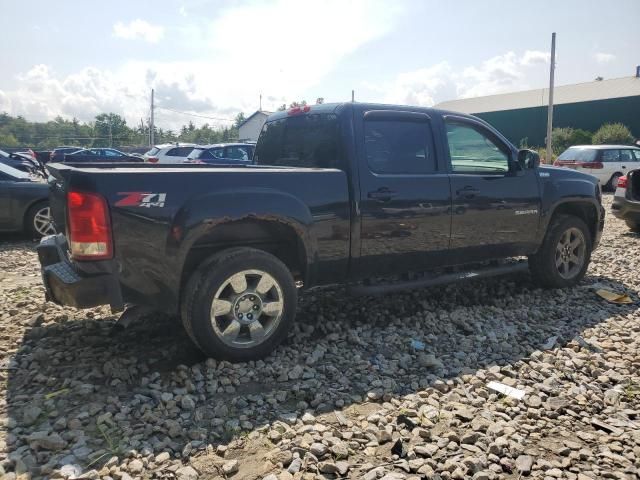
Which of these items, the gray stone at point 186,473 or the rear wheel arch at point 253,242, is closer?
the gray stone at point 186,473

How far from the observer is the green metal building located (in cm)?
3535

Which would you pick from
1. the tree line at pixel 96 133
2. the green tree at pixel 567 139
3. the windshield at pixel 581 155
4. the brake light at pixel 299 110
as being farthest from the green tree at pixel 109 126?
the brake light at pixel 299 110

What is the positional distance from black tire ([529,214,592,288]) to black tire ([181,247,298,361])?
3129mm

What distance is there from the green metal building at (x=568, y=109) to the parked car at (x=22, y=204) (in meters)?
36.1

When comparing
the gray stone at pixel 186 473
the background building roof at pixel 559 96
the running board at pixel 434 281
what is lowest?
the gray stone at pixel 186 473

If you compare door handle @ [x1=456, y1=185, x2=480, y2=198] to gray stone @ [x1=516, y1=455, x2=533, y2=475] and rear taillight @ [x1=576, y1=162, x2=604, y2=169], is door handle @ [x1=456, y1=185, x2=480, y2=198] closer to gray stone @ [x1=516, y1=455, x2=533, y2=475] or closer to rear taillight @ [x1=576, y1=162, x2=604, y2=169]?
gray stone @ [x1=516, y1=455, x2=533, y2=475]

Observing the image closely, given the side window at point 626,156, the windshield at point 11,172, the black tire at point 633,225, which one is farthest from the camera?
the side window at point 626,156

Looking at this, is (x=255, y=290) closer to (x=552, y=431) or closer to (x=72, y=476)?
(x=72, y=476)

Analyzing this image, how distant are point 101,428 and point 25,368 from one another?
118cm

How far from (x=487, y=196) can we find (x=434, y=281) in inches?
40.1

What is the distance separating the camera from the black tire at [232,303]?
3.61m

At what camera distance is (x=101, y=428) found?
9.78 ft

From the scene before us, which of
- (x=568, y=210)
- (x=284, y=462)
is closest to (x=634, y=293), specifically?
(x=568, y=210)

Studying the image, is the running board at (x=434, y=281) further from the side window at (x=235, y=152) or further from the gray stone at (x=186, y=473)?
the side window at (x=235, y=152)
